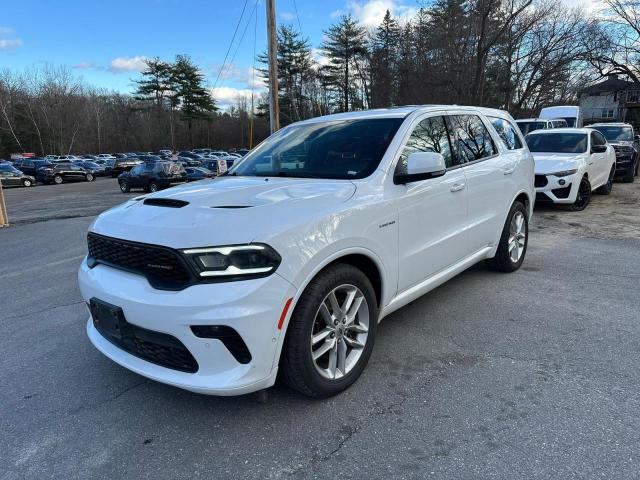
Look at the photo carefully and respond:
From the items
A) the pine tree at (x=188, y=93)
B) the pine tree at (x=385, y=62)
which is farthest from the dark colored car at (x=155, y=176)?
the pine tree at (x=188, y=93)

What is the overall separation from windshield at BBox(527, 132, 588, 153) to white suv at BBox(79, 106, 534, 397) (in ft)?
24.7

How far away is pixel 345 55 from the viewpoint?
2109 inches

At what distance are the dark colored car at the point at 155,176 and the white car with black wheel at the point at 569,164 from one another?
16.7 metres

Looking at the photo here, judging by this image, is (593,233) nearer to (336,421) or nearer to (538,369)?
(538,369)

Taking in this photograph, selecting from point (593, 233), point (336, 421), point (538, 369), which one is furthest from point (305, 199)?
point (593, 233)

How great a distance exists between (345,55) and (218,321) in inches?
2227

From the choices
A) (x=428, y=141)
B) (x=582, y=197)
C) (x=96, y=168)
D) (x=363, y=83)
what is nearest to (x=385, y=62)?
(x=363, y=83)

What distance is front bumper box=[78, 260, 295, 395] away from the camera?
2164 mm

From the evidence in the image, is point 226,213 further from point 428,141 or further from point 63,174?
point 63,174

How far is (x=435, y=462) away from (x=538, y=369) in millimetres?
1280

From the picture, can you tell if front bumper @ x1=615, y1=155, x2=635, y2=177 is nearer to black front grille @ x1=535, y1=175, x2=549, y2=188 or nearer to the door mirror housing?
black front grille @ x1=535, y1=175, x2=549, y2=188

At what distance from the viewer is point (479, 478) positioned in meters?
2.07

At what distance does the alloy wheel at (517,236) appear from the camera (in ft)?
16.3

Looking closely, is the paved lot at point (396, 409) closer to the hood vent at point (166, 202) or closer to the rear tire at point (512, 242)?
the rear tire at point (512, 242)
